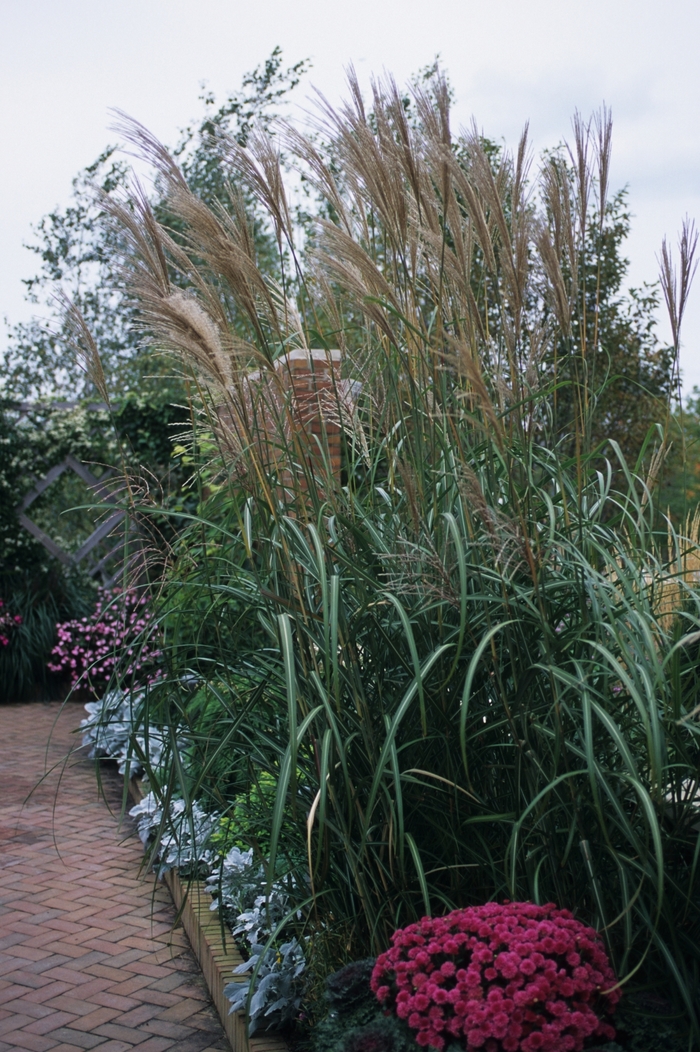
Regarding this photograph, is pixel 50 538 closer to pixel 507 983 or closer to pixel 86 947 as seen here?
pixel 86 947

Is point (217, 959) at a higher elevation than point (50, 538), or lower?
lower

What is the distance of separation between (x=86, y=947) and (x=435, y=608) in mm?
2210

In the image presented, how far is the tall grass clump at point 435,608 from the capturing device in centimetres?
209

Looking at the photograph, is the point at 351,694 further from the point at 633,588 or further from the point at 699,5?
the point at 699,5

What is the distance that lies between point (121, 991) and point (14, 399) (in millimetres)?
8376

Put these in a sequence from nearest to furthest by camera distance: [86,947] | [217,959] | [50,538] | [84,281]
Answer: [217,959] → [86,947] → [50,538] → [84,281]

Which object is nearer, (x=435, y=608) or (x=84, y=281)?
(x=435, y=608)

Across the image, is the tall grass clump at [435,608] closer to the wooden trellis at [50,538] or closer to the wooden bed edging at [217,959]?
the wooden bed edging at [217,959]

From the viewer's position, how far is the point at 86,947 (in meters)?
3.60

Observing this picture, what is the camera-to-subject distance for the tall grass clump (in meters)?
2.09

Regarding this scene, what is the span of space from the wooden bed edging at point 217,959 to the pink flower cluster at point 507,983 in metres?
0.70

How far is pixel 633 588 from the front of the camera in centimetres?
239

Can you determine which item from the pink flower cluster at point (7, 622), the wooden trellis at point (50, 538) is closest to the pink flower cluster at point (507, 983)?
the pink flower cluster at point (7, 622)

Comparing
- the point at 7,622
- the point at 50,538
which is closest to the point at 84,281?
the point at 50,538
